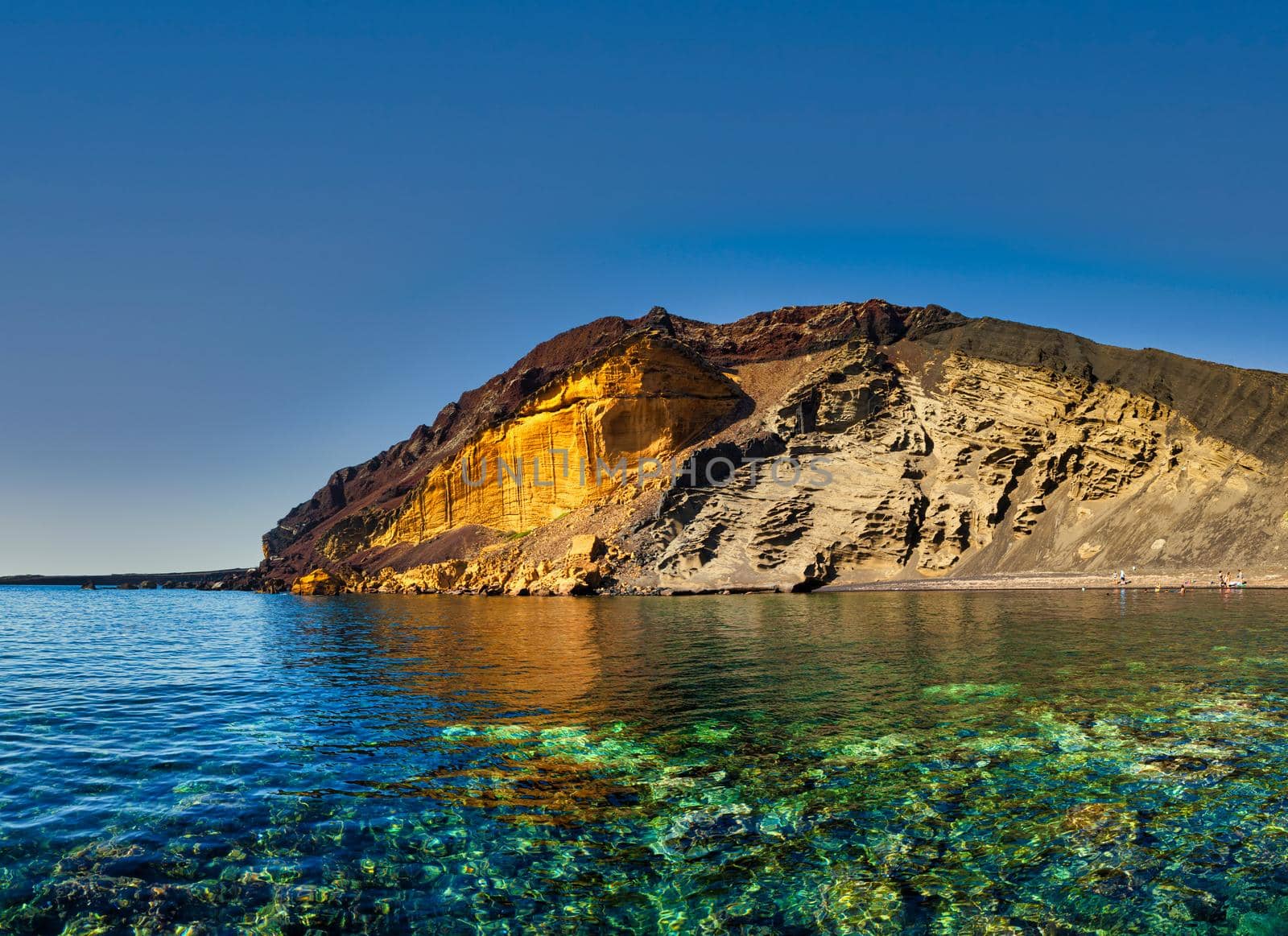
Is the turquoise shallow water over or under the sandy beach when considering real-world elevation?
over

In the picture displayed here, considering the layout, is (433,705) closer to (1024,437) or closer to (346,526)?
(1024,437)

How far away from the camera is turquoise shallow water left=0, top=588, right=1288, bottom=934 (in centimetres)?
680

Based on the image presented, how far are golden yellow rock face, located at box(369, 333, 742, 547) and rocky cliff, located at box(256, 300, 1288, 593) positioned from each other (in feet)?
0.95

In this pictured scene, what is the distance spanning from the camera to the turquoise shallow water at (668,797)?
22.3 ft

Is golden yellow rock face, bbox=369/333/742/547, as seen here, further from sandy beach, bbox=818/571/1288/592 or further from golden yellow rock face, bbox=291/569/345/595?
sandy beach, bbox=818/571/1288/592

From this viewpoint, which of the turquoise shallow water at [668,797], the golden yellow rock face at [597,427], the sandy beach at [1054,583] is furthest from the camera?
the golden yellow rock face at [597,427]

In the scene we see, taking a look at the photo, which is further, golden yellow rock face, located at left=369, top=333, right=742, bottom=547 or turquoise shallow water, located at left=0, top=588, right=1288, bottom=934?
golden yellow rock face, located at left=369, top=333, right=742, bottom=547

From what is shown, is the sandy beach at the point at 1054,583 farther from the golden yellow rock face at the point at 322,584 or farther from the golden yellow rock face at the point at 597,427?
the golden yellow rock face at the point at 322,584

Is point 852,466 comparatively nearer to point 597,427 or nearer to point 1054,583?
point 1054,583

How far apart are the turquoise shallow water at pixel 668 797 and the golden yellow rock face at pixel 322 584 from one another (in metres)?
79.4

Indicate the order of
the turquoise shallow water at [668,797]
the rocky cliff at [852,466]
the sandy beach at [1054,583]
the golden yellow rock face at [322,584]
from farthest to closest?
the golden yellow rock face at [322,584], the rocky cliff at [852,466], the sandy beach at [1054,583], the turquoise shallow water at [668,797]

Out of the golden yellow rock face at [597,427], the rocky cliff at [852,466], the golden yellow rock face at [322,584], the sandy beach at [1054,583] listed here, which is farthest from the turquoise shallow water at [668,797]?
the golden yellow rock face at [322,584]

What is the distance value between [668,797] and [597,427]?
78.6m

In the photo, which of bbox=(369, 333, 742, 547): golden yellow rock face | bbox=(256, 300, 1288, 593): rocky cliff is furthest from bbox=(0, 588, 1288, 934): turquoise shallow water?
bbox=(369, 333, 742, 547): golden yellow rock face
